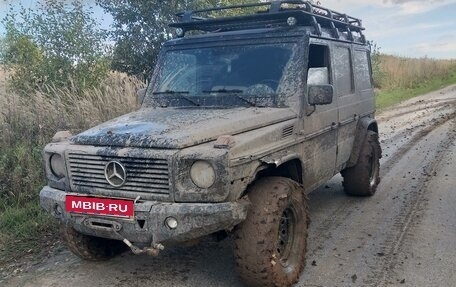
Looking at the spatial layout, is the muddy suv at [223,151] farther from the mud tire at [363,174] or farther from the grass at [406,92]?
the grass at [406,92]

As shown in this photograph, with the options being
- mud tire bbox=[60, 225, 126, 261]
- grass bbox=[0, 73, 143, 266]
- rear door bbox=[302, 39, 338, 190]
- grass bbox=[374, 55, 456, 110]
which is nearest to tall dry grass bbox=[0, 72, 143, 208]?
grass bbox=[0, 73, 143, 266]

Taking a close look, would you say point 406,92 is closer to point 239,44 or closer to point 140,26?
point 140,26

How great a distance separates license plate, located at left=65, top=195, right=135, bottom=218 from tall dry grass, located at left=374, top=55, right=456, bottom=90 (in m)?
20.6

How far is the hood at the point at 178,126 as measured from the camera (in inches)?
139

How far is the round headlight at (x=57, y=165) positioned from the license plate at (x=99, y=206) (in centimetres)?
Result: 30

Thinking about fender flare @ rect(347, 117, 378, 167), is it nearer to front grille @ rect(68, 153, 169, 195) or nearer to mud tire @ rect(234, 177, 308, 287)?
mud tire @ rect(234, 177, 308, 287)

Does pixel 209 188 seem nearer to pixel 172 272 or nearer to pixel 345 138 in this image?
pixel 172 272

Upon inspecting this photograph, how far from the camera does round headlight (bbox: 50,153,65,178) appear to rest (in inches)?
155

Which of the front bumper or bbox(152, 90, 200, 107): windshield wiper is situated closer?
the front bumper

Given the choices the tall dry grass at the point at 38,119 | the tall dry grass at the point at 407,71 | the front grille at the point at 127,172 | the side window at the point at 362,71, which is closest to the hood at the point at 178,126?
the front grille at the point at 127,172

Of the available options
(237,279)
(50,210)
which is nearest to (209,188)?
(237,279)

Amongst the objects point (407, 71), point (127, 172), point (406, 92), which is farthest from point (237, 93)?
point (407, 71)

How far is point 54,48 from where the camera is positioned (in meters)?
9.57

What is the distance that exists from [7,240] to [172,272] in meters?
1.98
